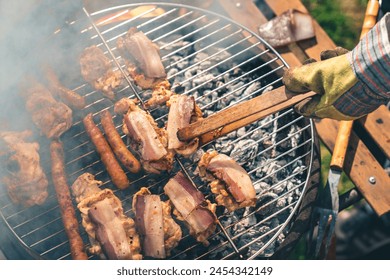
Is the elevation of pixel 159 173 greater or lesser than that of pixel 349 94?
greater

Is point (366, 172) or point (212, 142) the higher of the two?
point (212, 142)

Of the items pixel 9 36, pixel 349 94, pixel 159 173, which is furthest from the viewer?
pixel 9 36

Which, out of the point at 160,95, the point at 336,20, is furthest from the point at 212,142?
the point at 336,20

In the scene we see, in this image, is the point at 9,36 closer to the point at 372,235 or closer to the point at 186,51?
the point at 186,51

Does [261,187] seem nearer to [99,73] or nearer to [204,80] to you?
[204,80]

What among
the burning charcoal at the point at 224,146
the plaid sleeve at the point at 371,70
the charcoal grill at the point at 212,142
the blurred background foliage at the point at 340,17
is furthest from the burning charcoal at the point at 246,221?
the blurred background foliage at the point at 340,17

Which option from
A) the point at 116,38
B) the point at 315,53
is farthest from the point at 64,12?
the point at 315,53

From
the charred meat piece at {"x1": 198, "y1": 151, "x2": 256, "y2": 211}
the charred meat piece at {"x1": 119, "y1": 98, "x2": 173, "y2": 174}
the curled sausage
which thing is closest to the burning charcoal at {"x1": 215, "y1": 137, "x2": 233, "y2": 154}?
the charred meat piece at {"x1": 198, "y1": 151, "x2": 256, "y2": 211}

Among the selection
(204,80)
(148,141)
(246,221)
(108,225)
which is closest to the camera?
(108,225)
